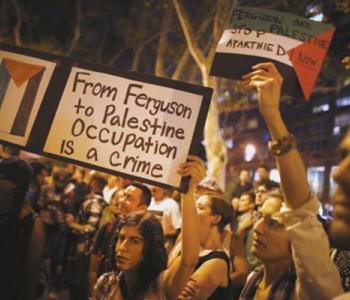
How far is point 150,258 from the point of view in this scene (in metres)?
3.47

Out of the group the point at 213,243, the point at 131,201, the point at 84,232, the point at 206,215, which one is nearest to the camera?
the point at 213,243

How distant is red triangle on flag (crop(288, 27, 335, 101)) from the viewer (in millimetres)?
A: 3546

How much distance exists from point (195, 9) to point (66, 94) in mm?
14366

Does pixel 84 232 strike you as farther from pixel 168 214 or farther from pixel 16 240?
pixel 16 240

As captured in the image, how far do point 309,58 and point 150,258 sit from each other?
1751 millimetres

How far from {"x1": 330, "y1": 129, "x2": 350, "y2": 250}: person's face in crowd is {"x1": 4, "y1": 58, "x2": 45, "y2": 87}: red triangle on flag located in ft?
9.01

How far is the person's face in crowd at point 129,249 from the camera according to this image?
344 centimetres

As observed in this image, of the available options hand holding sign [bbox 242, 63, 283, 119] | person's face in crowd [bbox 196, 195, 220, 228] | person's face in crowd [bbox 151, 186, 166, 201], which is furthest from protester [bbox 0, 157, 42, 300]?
person's face in crowd [bbox 151, 186, 166, 201]

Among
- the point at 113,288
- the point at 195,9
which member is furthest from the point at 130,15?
the point at 113,288

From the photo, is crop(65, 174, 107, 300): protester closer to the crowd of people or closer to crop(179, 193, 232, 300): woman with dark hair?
the crowd of people

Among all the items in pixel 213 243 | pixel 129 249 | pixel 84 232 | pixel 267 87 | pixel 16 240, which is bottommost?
pixel 16 240

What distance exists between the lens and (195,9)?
694 inches

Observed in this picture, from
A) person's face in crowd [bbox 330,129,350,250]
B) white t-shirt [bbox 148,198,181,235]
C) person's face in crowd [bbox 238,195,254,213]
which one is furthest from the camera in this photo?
person's face in crowd [bbox 238,195,254,213]

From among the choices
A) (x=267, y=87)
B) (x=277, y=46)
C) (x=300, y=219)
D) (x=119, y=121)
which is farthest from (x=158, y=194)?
(x=300, y=219)
